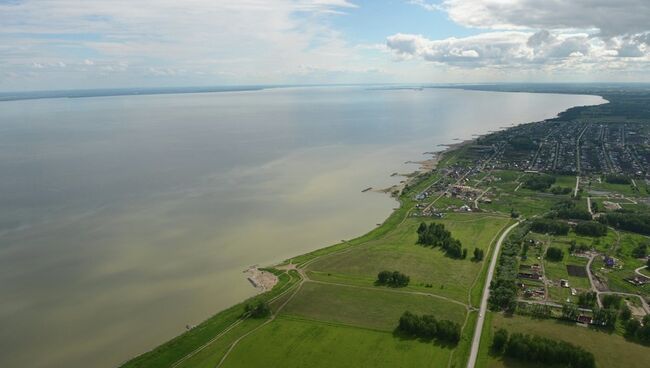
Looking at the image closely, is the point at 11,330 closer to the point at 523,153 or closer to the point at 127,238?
the point at 127,238

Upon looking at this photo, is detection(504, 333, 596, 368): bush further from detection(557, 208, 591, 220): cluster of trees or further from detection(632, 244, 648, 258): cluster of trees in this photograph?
detection(557, 208, 591, 220): cluster of trees

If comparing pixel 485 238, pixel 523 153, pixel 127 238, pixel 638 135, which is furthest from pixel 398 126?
pixel 127 238

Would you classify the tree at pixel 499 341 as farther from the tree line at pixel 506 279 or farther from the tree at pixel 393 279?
the tree at pixel 393 279

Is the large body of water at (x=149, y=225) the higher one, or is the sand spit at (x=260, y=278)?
the large body of water at (x=149, y=225)

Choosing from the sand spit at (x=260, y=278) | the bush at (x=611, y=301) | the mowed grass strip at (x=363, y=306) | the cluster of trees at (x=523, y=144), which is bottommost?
the mowed grass strip at (x=363, y=306)

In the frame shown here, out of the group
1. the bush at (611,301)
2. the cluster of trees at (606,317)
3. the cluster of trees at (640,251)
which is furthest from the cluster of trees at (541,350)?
the cluster of trees at (640,251)
